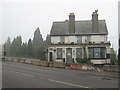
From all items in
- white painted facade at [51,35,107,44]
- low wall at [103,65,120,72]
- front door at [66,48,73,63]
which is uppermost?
white painted facade at [51,35,107,44]

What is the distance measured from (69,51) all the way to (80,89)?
36889mm

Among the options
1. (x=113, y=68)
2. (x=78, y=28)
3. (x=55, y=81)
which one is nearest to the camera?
(x=55, y=81)

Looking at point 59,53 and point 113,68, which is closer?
point 113,68

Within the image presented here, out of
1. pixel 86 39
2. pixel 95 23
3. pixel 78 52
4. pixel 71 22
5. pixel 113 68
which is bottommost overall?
pixel 113 68

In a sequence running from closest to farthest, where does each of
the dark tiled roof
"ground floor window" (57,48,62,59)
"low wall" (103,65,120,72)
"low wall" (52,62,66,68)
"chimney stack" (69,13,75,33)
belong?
1. "low wall" (103,65,120,72)
2. "low wall" (52,62,66,68)
3. "ground floor window" (57,48,62,59)
4. the dark tiled roof
5. "chimney stack" (69,13,75,33)

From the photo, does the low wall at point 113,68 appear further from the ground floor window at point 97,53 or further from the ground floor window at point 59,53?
the ground floor window at point 59,53

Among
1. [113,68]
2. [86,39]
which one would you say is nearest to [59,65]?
[113,68]

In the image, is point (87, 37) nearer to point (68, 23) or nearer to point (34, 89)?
point (68, 23)

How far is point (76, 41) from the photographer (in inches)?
1962

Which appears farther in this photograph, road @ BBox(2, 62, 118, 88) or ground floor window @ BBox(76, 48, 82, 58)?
ground floor window @ BBox(76, 48, 82, 58)

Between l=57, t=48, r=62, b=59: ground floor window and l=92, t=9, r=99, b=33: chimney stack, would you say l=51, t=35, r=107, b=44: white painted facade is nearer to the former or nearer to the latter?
l=92, t=9, r=99, b=33: chimney stack

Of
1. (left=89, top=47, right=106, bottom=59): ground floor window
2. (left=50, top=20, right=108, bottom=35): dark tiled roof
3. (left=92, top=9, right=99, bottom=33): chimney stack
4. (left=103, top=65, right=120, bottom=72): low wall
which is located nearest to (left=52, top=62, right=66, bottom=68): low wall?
(left=103, top=65, right=120, bottom=72): low wall

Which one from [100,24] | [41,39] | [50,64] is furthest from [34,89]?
[41,39]

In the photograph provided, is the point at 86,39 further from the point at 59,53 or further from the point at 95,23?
the point at 59,53
